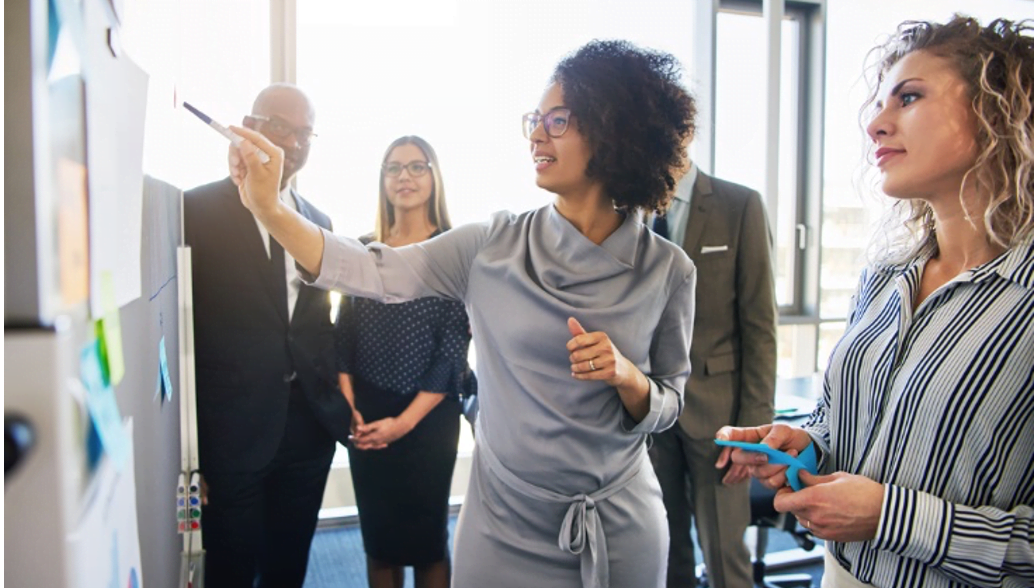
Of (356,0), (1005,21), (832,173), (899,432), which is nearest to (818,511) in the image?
(899,432)

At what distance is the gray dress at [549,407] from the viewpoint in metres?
1.23

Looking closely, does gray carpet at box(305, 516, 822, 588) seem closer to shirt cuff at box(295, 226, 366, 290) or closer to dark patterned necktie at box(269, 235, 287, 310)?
dark patterned necktie at box(269, 235, 287, 310)

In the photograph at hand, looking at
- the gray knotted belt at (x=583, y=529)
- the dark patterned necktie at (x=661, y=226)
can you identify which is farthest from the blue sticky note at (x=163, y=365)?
the dark patterned necktie at (x=661, y=226)

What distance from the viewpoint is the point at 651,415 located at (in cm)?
125

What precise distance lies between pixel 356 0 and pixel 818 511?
123 inches

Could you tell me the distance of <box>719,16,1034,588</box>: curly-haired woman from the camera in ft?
2.93

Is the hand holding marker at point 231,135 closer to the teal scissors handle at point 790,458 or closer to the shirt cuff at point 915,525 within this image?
the teal scissors handle at point 790,458

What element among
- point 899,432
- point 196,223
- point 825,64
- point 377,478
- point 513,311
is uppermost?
point 825,64

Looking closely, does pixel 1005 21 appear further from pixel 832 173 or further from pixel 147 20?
pixel 832 173

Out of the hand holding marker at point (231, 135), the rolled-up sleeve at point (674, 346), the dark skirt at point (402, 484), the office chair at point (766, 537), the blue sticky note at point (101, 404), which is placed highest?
the hand holding marker at point (231, 135)

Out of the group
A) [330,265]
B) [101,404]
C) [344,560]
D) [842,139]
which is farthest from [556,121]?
[842,139]

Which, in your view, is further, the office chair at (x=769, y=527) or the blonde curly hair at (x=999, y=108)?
the office chair at (x=769, y=527)

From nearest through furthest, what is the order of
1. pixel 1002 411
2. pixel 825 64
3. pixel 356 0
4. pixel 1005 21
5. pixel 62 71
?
pixel 62 71
pixel 1002 411
pixel 1005 21
pixel 356 0
pixel 825 64

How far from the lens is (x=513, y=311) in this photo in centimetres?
124
